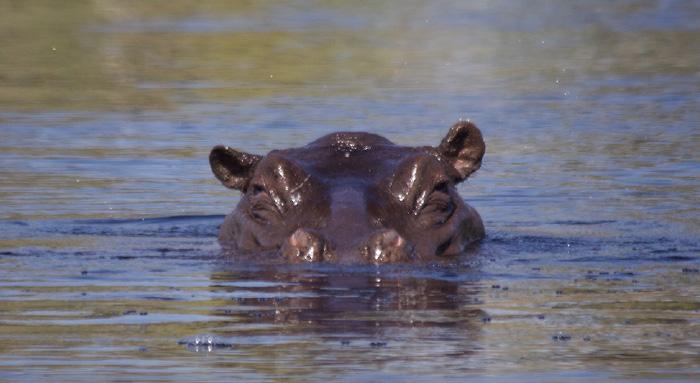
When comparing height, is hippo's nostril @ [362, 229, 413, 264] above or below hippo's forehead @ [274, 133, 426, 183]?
below

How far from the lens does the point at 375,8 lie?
42406mm

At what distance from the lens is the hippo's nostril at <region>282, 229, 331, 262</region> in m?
10.3

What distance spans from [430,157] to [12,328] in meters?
3.81

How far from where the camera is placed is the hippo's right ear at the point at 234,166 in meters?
12.6

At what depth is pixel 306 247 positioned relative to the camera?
10.3m

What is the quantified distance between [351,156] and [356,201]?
1.08 meters

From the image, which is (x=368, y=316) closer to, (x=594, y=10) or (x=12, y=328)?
(x=12, y=328)

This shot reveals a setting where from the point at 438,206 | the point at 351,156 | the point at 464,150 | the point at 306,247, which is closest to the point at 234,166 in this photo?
the point at 351,156

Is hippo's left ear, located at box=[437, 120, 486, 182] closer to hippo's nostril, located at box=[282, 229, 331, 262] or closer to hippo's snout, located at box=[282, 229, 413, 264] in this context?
hippo's snout, located at box=[282, 229, 413, 264]

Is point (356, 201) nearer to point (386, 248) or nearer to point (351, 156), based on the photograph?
point (386, 248)

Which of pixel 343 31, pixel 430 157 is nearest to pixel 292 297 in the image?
pixel 430 157

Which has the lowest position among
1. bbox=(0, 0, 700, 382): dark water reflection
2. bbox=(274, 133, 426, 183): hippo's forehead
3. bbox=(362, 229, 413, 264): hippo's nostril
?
bbox=(0, 0, 700, 382): dark water reflection

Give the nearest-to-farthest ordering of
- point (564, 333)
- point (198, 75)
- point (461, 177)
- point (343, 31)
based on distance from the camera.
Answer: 1. point (564, 333)
2. point (461, 177)
3. point (198, 75)
4. point (343, 31)

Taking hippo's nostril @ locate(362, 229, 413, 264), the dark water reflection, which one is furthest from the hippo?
the dark water reflection
